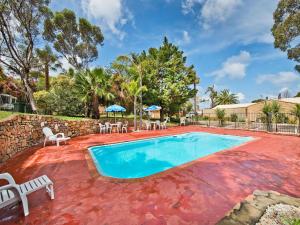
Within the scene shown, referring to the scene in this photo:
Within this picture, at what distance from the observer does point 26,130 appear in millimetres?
7641

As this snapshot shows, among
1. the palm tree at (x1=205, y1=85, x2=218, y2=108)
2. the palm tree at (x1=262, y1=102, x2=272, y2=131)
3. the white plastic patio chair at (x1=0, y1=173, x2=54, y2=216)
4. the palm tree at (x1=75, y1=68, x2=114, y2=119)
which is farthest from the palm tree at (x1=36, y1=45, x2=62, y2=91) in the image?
the palm tree at (x1=205, y1=85, x2=218, y2=108)

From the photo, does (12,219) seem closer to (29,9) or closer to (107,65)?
(29,9)

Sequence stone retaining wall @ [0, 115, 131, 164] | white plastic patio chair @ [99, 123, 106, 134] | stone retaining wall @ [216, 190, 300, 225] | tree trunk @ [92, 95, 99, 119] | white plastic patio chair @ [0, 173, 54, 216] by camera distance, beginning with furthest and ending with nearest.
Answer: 1. tree trunk @ [92, 95, 99, 119]
2. white plastic patio chair @ [99, 123, 106, 134]
3. stone retaining wall @ [0, 115, 131, 164]
4. white plastic patio chair @ [0, 173, 54, 216]
5. stone retaining wall @ [216, 190, 300, 225]

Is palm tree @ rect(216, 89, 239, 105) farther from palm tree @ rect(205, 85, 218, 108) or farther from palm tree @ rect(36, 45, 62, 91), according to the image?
palm tree @ rect(36, 45, 62, 91)

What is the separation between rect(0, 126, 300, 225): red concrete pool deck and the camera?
2.75m

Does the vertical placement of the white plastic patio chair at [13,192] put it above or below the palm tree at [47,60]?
below

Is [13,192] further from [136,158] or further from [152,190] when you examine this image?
[136,158]

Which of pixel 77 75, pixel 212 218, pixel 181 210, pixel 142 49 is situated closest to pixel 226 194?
pixel 212 218

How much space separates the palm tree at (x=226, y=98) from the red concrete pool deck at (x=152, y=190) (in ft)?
143

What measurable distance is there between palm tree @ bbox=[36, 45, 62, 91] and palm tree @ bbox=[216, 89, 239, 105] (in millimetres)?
41328

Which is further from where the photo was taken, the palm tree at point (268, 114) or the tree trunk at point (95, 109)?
the tree trunk at point (95, 109)

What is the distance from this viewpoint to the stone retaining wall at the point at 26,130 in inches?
228

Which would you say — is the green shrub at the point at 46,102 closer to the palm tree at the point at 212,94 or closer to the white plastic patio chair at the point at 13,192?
the white plastic patio chair at the point at 13,192

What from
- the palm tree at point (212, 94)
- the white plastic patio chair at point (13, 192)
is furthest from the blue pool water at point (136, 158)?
the palm tree at point (212, 94)
